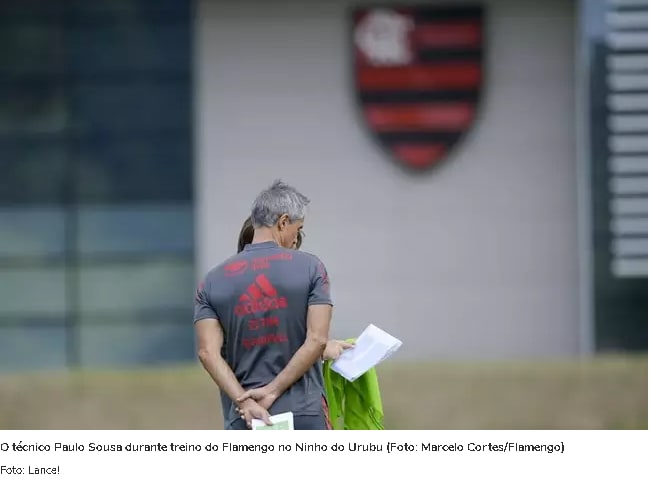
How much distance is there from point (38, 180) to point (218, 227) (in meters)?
2.42

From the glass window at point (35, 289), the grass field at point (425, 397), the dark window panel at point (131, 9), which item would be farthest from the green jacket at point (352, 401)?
the glass window at point (35, 289)

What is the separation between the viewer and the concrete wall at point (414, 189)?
17.4m

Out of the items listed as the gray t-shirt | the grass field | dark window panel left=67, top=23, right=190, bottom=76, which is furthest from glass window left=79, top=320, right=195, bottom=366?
the gray t-shirt

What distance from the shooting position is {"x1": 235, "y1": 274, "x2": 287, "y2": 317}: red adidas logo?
4352mm

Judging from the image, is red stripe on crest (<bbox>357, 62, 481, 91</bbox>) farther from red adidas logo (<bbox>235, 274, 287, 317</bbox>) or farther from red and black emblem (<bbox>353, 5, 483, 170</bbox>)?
red adidas logo (<bbox>235, 274, 287, 317</bbox>)

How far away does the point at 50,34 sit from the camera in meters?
17.4

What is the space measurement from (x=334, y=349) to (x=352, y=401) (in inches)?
11.8

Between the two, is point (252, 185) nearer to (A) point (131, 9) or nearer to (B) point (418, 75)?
(B) point (418, 75)

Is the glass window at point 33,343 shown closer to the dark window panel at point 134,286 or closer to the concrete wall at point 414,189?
the dark window panel at point 134,286

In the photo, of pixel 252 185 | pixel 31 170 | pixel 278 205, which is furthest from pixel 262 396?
pixel 31 170

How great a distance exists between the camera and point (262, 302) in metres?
4.35

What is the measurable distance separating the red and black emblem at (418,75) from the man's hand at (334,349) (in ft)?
42.1
